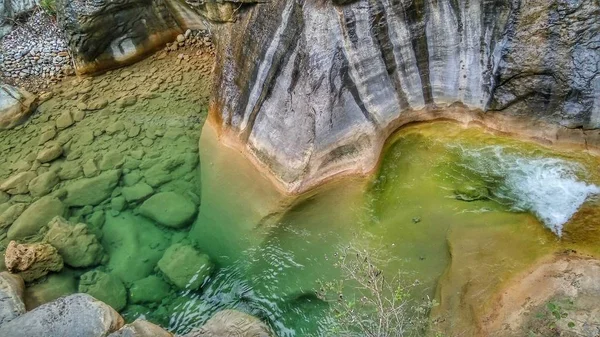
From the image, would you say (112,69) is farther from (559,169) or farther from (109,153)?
(559,169)

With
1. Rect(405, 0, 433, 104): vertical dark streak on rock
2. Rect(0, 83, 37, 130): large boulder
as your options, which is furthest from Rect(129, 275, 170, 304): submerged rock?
Rect(0, 83, 37, 130): large boulder

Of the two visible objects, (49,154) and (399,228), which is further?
(49,154)

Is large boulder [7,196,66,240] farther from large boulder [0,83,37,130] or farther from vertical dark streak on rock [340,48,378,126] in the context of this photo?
vertical dark streak on rock [340,48,378,126]

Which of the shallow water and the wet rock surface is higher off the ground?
the wet rock surface

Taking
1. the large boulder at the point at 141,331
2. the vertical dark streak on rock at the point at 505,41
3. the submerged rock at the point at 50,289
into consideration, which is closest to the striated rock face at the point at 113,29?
the submerged rock at the point at 50,289

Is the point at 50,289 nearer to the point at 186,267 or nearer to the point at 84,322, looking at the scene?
the point at 84,322

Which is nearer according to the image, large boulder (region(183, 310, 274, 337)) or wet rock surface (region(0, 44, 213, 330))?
large boulder (region(183, 310, 274, 337))

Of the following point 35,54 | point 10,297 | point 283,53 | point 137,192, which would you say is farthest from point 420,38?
point 35,54

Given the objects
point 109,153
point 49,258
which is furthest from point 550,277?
point 109,153

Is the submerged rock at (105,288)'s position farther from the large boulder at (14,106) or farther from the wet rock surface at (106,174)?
the large boulder at (14,106)
